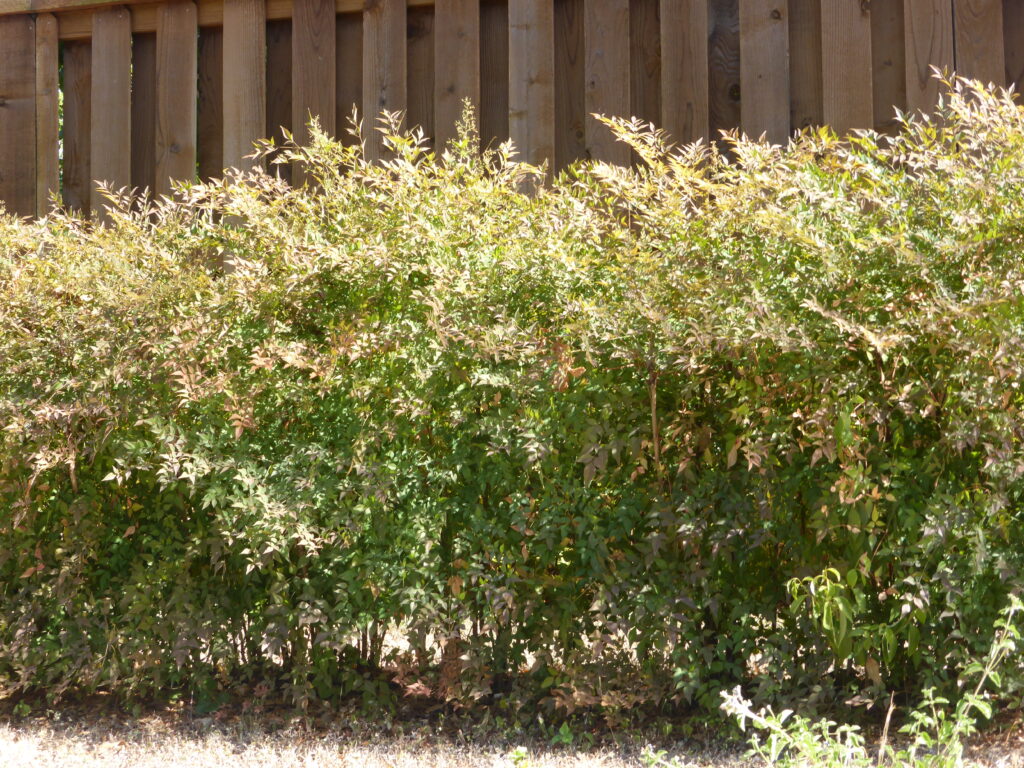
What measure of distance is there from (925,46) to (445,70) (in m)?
2.32

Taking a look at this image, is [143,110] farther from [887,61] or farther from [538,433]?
[887,61]

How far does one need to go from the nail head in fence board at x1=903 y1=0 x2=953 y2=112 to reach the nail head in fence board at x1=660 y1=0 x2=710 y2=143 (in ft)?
3.06

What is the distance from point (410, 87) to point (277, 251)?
86.2 inches

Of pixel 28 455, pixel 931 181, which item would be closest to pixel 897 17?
pixel 931 181

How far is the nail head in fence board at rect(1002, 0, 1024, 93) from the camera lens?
504 cm

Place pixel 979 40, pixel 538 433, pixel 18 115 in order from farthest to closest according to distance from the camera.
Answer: pixel 18 115
pixel 979 40
pixel 538 433

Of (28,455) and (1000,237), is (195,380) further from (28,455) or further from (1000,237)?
(1000,237)

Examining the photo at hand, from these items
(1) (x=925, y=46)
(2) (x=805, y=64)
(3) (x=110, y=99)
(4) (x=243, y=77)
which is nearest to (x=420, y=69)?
(4) (x=243, y=77)

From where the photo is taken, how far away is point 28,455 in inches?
153

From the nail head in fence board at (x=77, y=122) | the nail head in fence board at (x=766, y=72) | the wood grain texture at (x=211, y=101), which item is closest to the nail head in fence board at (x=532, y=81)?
the nail head in fence board at (x=766, y=72)

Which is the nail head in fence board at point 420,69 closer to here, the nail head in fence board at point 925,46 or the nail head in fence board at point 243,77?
the nail head in fence board at point 243,77

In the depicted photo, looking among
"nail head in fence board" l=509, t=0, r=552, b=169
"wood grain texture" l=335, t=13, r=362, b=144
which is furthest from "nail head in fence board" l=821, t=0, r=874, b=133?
"wood grain texture" l=335, t=13, r=362, b=144

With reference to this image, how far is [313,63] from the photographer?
574 centimetres

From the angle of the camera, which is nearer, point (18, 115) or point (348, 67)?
point (348, 67)
